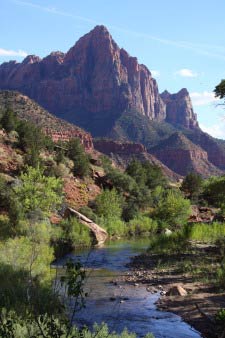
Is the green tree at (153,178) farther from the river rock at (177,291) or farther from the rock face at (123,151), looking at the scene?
the rock face at (123,151)

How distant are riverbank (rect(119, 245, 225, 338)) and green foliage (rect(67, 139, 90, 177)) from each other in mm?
38666

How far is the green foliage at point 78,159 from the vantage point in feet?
245

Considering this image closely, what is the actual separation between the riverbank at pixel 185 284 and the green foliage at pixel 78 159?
1522 inches

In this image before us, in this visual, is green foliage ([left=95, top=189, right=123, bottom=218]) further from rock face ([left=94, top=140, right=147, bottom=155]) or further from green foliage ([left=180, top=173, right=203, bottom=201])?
rock face ([left=94, top=140, right=147, bottom=155])

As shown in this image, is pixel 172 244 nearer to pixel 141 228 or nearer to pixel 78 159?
pixel 141 228

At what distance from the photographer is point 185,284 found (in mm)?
23359

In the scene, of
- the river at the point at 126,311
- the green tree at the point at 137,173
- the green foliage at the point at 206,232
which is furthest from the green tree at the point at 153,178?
the river at the point at 126,311

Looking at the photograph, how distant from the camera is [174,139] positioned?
18788 centimetres

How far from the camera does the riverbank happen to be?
57.0 feet

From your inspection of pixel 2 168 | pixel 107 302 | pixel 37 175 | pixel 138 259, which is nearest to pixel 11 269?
pixel 107 302

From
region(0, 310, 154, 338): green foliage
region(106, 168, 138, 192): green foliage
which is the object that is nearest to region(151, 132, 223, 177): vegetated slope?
region(106, 168, 138, 192): green foliage

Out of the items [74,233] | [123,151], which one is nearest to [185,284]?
[74,233]

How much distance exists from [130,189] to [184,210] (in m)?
24.0

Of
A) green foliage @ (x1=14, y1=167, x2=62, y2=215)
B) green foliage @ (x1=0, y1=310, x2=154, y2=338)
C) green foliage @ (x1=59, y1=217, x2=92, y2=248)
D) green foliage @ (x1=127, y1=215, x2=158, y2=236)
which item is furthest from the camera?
green foliage @ (x1=127, y1=215, x2=158, y2=236)
